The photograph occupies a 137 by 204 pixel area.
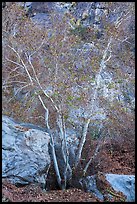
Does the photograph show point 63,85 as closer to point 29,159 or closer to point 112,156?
point 29,159

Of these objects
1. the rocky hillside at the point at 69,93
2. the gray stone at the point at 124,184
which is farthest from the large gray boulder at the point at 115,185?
the rocky hillside at the point at 69,93

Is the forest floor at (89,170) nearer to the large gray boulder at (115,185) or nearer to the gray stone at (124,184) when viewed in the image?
the large gray boulder at (115,185)

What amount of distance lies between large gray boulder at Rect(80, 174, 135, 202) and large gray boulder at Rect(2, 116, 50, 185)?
1176 mm

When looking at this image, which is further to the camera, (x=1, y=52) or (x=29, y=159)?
(x=1, y=52)

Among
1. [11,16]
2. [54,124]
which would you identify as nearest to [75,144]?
[54,124]

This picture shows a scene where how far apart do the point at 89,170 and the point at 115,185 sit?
5.29 ft

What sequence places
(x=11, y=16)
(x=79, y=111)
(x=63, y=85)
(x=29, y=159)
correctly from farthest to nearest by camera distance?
(x=11, y=16)
(x=79, y=111)
(x=63, y=85)
(x=29, y=159)

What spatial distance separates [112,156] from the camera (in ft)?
35.0

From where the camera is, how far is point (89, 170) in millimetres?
8914

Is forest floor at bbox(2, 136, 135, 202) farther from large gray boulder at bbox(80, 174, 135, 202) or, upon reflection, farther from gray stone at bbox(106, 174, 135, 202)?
gray stone at bbox(106, 174, 135, 202)

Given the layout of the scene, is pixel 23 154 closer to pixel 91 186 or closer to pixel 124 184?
pixel 91 186

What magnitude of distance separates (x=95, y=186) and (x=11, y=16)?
684 cm

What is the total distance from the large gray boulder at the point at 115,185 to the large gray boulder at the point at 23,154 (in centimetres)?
118

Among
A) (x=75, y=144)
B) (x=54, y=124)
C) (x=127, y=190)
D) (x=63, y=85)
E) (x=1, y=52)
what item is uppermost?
(x=1, y=52)
